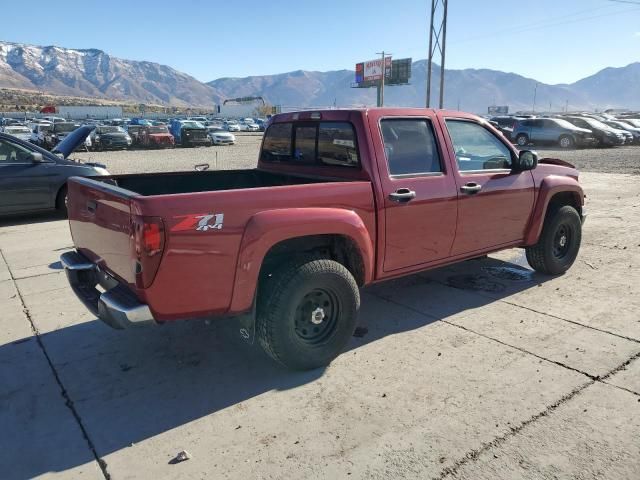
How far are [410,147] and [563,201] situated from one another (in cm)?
252

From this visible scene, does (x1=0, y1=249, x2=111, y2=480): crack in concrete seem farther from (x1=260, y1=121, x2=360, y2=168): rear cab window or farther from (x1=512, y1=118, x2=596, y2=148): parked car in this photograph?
(x1=512, y1=118, x2=596, y2=148): parked car

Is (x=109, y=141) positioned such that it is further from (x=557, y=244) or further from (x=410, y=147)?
(x=410, y=147)

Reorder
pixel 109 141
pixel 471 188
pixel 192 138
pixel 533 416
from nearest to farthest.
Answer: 1. pixel 533 416
2. pixel 471 188
3. pixel 109 141
4. pixel 192 138

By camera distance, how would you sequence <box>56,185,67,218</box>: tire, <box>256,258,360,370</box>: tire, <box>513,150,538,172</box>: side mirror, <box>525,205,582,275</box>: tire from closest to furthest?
<box>256,258,360,370</box>: tire, <box>513,150,538,172</box>: side mirror, <box>525,205,582,275</box>: tire, <box>56,185,67,218</box>: tire

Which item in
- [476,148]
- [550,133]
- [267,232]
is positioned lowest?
[550,133]

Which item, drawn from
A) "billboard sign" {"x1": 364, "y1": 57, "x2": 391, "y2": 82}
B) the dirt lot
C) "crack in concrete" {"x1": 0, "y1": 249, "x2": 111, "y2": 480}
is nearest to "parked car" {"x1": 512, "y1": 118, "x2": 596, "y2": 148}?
the dirt lot

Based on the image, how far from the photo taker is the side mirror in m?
4.75

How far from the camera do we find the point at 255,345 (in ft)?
13.1

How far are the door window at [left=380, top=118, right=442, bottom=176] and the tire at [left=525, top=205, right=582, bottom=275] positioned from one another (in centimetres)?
188

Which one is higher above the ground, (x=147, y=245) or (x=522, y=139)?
(x=147, y=245)

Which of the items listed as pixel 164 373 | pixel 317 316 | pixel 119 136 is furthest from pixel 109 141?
pixel 317 316

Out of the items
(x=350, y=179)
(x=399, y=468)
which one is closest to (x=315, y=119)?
(x=350, y=179)

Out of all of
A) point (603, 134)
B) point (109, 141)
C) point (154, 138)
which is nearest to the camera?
point (603, 134)

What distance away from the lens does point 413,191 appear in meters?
3.92
